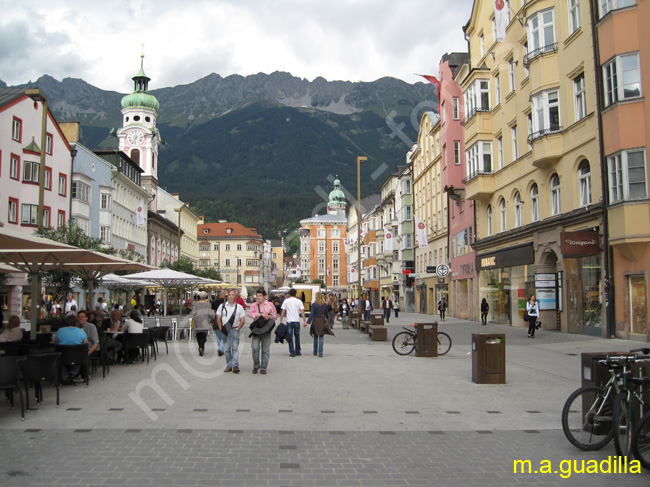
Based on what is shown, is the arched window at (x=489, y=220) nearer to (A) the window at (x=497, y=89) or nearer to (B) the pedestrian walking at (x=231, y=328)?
(A) the window at (x=497, y=89)

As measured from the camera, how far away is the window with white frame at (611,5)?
21.1m

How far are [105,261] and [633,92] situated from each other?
1773 centimetres

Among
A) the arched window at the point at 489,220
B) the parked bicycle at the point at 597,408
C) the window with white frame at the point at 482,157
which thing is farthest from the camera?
the arched window at the point at 489,220

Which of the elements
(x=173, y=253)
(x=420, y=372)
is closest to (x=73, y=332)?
(x=420, y=372)

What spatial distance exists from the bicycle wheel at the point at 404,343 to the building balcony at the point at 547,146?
12.3m

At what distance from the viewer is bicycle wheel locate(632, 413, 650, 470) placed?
238 inches

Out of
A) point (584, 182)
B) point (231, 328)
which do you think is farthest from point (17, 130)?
point (584, 182)

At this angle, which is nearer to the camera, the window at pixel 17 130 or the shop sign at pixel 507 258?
the shop sign at pixel 507 258

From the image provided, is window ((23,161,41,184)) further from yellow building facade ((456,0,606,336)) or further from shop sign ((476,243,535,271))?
shop sign ((476,243,535,271))

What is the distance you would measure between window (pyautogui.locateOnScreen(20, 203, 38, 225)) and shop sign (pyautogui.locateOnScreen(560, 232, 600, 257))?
3446 cm

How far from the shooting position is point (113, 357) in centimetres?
1520

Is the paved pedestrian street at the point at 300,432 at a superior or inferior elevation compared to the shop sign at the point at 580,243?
inferior

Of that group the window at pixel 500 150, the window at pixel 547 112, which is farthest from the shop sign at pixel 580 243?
the window at pixel 500 150

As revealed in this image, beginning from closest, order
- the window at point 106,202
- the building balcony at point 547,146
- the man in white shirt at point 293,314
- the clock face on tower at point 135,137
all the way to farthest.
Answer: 1. the man in white shirt at point 293,314
2. the building balcony at point 547,146
3. the window at point 106,202
4. the clock face on tower at point 135,137
